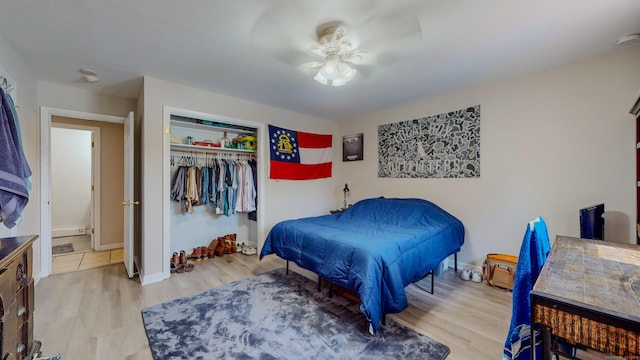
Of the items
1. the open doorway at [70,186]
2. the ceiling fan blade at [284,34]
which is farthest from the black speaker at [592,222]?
the open doorway at [70,186]

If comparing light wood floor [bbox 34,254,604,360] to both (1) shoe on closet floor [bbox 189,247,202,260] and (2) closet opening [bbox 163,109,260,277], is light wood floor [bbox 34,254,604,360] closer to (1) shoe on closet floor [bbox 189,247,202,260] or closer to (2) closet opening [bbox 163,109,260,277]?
(1) shoe on closet floor [bbox 189,247,202,260]

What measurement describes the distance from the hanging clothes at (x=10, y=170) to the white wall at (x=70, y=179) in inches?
195

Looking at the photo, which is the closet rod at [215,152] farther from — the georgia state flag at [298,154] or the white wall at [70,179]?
the white wall at [70,179]

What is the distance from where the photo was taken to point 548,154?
2.69m

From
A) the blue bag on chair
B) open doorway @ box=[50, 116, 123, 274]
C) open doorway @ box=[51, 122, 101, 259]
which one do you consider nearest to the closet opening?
open doorway @ box=[50, 116, 123, 274]

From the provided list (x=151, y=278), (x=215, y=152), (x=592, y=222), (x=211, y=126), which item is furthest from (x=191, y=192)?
(x=592, y=222)

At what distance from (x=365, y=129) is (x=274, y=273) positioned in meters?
2.86

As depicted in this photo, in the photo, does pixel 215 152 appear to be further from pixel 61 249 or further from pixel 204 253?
pixel 61 249

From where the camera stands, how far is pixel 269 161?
392 cm

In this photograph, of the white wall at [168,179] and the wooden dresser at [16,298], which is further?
the white wall at [168,179]

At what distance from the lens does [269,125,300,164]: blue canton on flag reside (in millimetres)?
3945

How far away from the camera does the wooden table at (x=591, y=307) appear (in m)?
0.79

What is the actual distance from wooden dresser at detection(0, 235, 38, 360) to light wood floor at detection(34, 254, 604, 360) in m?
0.57

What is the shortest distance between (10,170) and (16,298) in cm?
63
